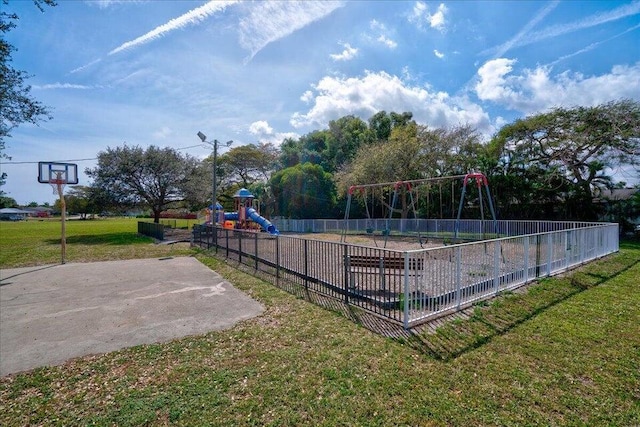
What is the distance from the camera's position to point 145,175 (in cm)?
2308

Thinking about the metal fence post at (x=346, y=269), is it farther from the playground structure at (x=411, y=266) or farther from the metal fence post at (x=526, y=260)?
the metal fence post at (x=526, y=260)

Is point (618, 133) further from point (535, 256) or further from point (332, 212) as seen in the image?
point (332, 212)

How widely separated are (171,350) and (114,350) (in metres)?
0.71

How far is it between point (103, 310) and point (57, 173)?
9.97 meters

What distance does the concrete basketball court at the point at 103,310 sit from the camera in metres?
3.93

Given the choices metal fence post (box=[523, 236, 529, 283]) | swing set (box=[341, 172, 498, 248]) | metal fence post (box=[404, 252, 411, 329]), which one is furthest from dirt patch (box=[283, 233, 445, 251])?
metal fence post (box=[404, 252, 411, 329])

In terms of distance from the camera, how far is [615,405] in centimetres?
256

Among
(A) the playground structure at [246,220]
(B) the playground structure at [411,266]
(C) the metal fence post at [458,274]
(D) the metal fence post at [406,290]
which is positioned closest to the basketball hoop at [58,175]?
(B) the playground structure at [411,266]

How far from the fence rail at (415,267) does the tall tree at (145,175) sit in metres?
17.5

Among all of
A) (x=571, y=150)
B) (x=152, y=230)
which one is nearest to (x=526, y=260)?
(x=571, y=150)

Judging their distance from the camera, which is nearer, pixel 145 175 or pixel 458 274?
pixel 458 274

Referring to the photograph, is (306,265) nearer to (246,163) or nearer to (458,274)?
(458,274)

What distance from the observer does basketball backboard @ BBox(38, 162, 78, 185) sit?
1181 cm

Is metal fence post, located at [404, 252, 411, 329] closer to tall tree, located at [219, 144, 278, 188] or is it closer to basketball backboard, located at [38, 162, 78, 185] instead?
basketball backboard, located at [38, 162, 78, 185]
